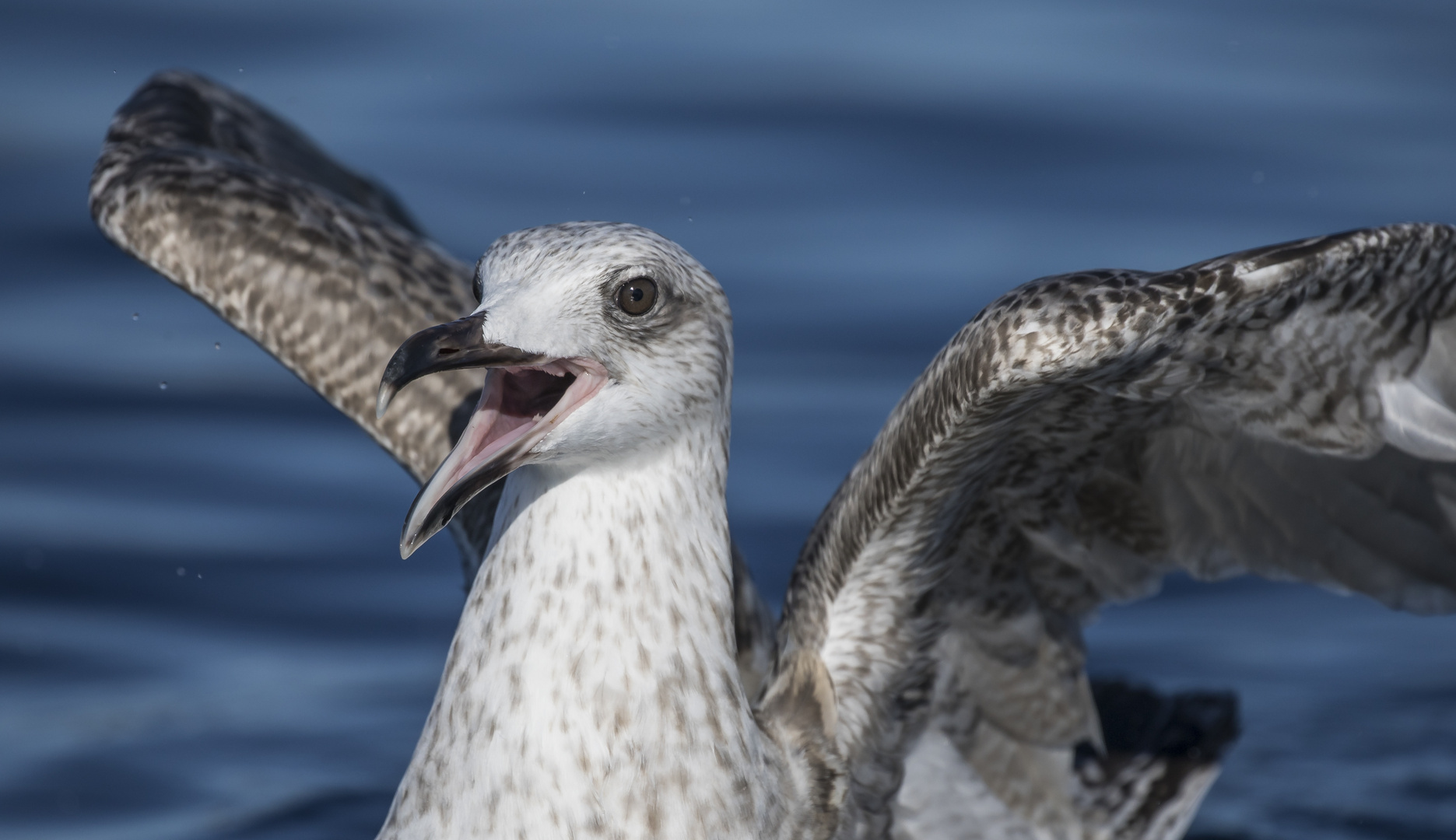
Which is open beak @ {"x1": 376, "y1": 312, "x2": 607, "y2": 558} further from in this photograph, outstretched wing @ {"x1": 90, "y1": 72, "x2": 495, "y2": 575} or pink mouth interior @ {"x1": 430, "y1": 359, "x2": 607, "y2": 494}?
outstretched wing @ {"x1": 90, "y1": 72, "x2": 495, "y2": 575}

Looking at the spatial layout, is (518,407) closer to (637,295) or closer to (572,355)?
(572,355)

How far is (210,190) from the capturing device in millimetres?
5914

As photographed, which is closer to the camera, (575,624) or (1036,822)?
(575,624)

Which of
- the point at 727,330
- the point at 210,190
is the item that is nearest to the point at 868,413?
the point at 210,190

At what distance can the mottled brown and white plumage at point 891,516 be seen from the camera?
392 centimetres

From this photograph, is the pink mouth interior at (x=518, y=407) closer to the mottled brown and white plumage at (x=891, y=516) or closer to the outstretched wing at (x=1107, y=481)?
the mottled brown and white plumage at (x=891, y=516)

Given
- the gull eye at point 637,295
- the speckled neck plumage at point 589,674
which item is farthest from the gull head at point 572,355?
the speckled neck plumage at point 589,674

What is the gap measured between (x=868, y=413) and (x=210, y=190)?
306 cm

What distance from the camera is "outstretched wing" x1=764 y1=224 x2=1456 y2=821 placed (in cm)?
396

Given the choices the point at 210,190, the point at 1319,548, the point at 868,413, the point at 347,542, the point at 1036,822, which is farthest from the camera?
the point at 868,413

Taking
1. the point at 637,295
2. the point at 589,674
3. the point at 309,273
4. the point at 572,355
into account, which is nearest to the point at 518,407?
the point at 572,355

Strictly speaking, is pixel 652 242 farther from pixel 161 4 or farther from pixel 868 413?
pixel 161 4

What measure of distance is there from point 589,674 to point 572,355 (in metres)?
0.63

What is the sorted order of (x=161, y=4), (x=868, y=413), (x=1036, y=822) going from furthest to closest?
(x=161, y=4) → (x=868, y=413) → (x=1036, y=822)
